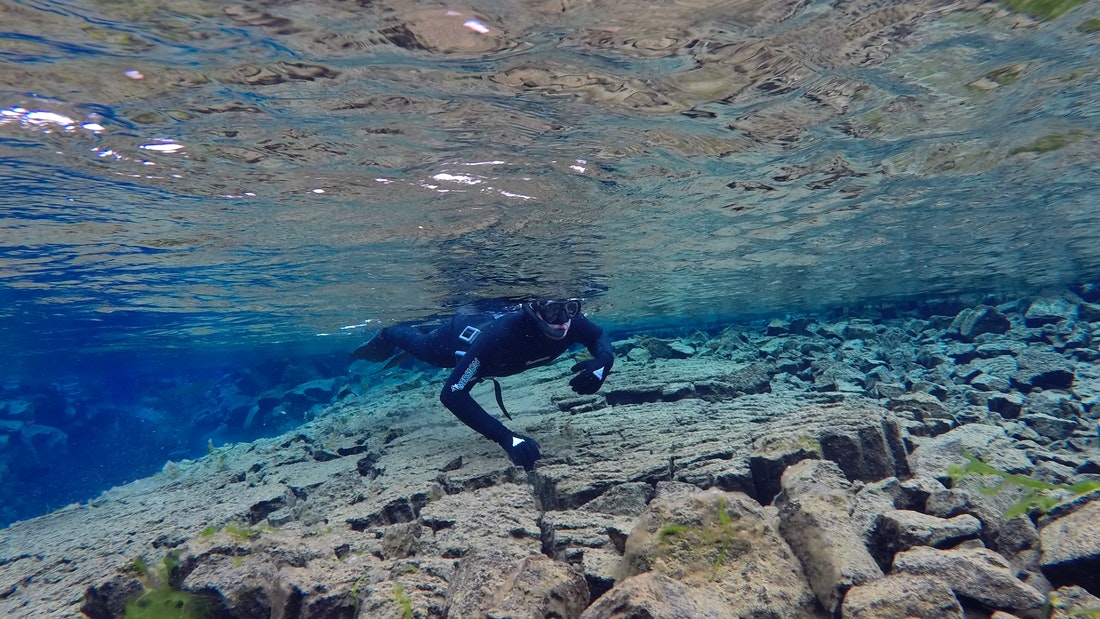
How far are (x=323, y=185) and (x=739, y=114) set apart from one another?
24.3 ft

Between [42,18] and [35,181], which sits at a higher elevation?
[42,18]

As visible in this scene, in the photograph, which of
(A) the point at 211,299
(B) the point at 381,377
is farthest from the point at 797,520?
(B) the point at 381,377

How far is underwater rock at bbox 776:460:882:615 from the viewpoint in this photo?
2994 mm

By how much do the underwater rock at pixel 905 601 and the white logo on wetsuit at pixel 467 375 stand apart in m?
6.61

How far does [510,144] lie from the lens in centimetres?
827

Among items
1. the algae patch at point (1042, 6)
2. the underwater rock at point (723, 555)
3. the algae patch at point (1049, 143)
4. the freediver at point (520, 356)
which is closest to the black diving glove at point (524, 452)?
the freediver at point (520, 356)

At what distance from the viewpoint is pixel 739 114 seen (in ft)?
26.4

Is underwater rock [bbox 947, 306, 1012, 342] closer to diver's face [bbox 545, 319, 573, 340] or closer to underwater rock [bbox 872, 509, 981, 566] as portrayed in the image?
diver's face [bbox 545, 319, 573, 340]

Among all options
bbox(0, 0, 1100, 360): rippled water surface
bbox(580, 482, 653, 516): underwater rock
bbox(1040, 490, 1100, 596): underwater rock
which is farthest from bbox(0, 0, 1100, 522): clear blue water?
bbox(1040, 490, 1100, 596): underwater rock

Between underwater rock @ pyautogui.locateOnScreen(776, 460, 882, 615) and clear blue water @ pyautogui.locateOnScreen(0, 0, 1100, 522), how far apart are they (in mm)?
5387

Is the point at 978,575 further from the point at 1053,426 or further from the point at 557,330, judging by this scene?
the point at 557,330

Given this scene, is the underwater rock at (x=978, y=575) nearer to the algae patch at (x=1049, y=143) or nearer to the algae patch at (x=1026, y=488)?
the algae patch at (x=1026, y=488)

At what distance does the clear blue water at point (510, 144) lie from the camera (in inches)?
237

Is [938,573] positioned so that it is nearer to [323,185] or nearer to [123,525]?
[323,185]
